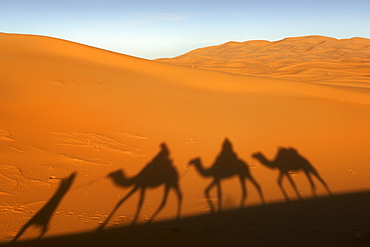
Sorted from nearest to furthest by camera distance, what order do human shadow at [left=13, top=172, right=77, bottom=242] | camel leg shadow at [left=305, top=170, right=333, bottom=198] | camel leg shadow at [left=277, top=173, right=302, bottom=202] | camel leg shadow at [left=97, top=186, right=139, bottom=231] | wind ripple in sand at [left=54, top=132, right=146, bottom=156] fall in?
human shadow at [left=13, top=172, right=77, bottom=242]
camel leg shadow at [left=97, top=186, right=139, bottom=231]
camel leg shadow at [left=277, top=173, right=302, bottom=202]
camel leg shadow at [left=305, top=170, right=333, bottom=198]
wind ripple in sand at [left=54, top=132, right=146, bottom=156]

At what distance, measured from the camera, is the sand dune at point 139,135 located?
3945mm

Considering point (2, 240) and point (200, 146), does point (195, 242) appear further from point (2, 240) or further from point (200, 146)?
point (200, 146)

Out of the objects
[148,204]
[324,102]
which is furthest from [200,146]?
[324,102]

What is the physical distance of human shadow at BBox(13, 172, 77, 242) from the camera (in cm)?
322

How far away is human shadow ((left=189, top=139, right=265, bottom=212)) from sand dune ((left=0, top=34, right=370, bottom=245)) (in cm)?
8

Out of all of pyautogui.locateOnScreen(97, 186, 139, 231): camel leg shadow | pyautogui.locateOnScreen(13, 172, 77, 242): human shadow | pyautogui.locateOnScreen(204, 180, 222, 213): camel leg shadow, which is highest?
pyautogui.locateOnScreen(13, 172, 77, 242): human shadow

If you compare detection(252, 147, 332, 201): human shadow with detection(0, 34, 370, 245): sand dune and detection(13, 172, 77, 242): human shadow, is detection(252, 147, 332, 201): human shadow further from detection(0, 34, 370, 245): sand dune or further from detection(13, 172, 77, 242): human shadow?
detection(13, 172, 77, 242): human shadow

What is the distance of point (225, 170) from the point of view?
17.2 feet

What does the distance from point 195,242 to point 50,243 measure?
1.59 meters

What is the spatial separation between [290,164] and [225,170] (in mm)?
1450

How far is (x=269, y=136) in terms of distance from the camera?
732 cm

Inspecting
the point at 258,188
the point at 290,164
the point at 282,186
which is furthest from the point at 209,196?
the point at 290,164

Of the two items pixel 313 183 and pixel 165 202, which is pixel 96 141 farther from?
pixel 313 183

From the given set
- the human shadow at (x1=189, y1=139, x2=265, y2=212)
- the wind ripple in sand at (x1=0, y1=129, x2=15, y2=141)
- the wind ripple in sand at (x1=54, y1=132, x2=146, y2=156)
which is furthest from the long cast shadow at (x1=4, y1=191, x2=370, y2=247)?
the wind ripple in sand at (x1=0, y1=129, x2=15, y2=141)
